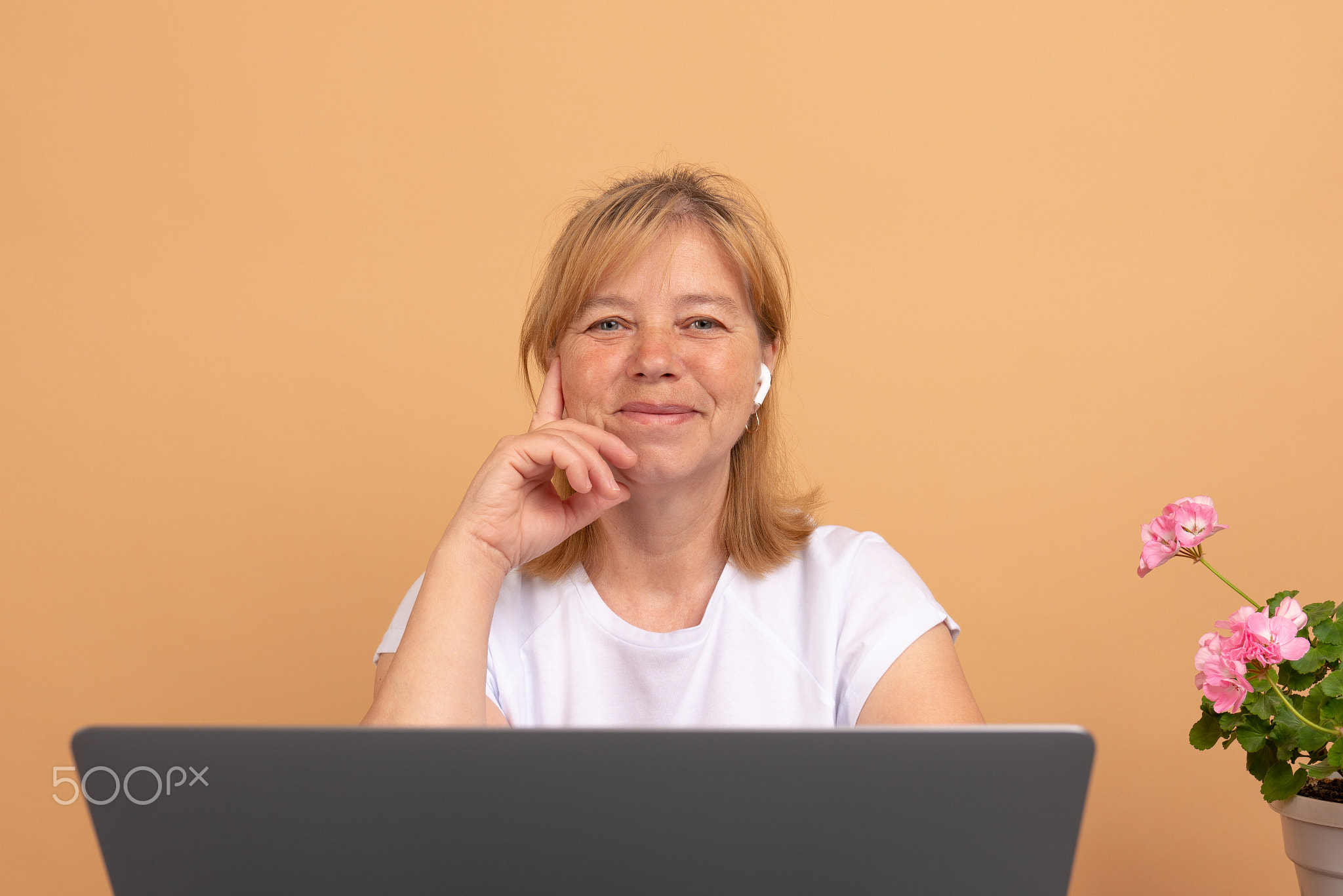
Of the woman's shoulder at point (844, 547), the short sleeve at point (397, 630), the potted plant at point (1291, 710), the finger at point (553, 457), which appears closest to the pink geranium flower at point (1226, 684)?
the potted plant at point (1291, 710)

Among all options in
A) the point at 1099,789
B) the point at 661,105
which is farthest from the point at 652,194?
the point at 1099,789

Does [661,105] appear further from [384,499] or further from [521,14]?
[384,499]

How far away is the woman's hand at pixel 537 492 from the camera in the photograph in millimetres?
1322

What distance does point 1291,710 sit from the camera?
4.03ft

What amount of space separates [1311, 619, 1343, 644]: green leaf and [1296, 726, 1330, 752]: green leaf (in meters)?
0.10

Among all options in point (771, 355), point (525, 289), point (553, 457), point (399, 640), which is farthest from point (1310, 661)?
point (525, 289)

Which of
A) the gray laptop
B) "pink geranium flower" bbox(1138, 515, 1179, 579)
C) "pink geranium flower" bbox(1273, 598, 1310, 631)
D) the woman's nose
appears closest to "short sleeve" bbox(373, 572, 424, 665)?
the woman's nose

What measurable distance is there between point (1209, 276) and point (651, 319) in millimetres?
1325

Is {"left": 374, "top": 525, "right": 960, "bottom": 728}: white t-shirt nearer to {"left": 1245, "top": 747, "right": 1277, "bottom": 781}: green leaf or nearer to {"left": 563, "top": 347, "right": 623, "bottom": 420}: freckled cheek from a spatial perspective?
{"left": 563, "top": 347, "right": 623, "bottom": 420}: freckled cheek

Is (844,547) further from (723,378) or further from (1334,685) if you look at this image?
(1334,685)

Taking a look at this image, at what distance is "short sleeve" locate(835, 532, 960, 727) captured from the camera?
4.41 feet

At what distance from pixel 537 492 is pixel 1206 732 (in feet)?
3.00

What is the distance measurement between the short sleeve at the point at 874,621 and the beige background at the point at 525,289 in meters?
0.78

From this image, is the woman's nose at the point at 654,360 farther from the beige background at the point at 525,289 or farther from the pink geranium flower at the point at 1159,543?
the beige background at the point at 525,289
